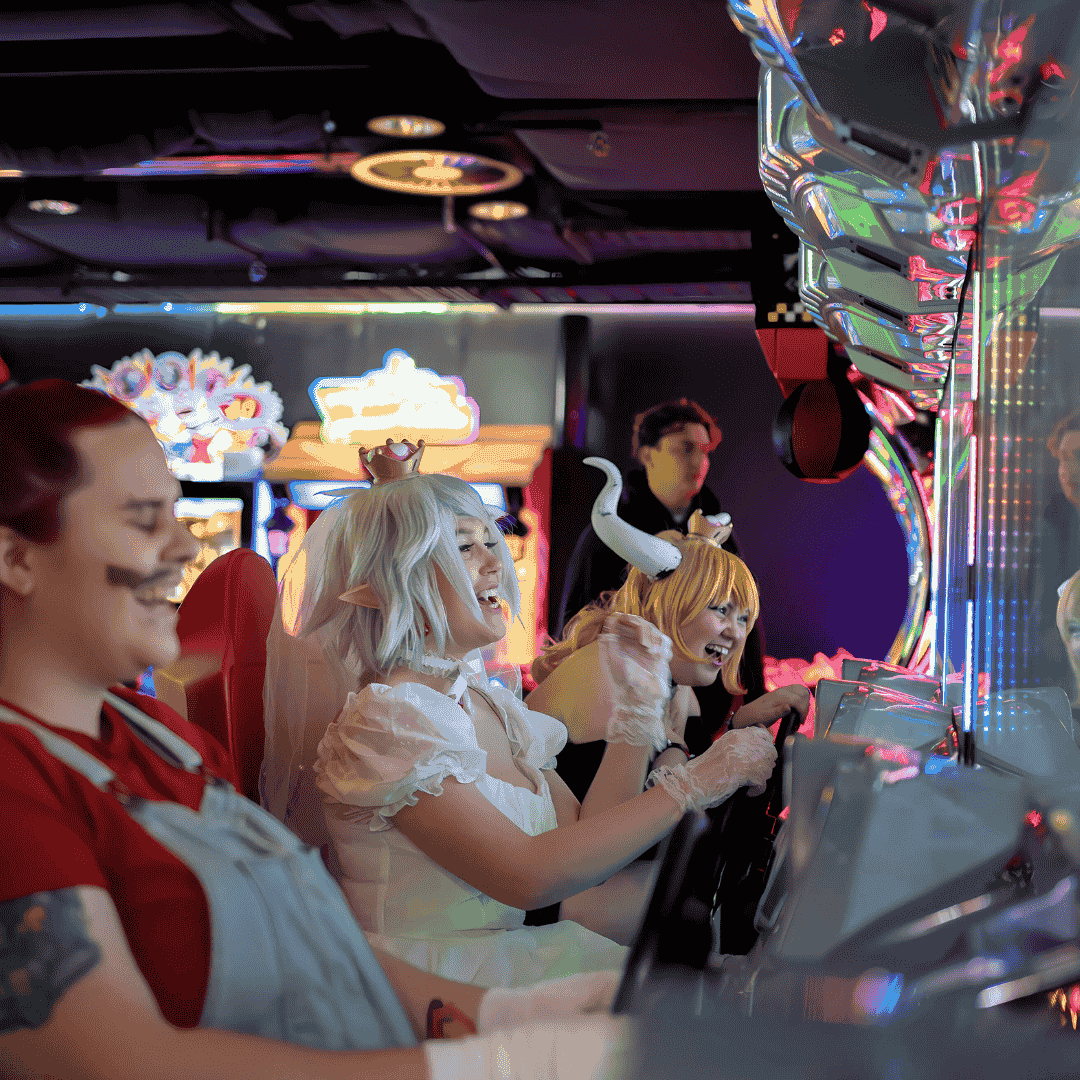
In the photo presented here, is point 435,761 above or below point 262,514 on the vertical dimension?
below

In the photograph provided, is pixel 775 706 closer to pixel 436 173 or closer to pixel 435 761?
pixel 435 761

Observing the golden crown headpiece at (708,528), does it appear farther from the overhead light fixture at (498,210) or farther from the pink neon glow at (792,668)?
the pink neon glow at (792,668)

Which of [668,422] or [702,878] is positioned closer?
[702,878]

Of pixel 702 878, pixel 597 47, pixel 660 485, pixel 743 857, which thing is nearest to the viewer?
pixel 702 878

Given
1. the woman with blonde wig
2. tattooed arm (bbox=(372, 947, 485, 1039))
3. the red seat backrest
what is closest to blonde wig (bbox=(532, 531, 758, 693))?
the woman with blonde wig

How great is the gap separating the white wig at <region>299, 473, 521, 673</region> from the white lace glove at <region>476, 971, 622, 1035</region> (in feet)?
1.70

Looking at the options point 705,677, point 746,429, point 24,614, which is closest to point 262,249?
point 746,429

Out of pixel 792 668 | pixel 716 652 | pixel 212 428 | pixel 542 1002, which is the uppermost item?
pixel 212 428

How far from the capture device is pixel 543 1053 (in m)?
0.68

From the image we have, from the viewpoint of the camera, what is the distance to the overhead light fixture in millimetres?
4250

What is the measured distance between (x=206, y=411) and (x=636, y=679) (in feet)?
16.0

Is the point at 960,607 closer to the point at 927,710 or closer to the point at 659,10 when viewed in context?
the point at 927,710

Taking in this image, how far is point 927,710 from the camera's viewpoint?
4.87ft

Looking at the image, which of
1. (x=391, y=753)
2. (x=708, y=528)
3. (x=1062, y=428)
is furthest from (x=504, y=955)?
(x=708, y=528)
